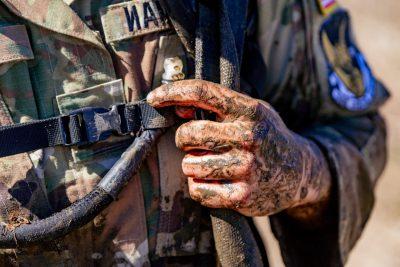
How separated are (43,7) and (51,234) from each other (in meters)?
0.53

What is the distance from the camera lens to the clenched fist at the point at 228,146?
1.51 meters

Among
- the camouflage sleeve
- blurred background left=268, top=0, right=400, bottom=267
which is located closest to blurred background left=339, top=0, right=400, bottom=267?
blurred background left=268, top=0, right=400, bottom=267

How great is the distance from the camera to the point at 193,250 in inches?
68.2

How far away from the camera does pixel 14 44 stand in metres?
1.49

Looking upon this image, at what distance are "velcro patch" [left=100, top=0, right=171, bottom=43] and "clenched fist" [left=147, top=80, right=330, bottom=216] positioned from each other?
0.56 feet

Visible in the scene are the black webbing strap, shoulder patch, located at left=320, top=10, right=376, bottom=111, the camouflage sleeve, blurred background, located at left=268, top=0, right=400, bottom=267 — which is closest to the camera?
the black webbing strap

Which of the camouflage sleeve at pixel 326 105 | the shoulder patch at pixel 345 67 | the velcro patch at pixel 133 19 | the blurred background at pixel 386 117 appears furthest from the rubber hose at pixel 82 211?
the blurred background at pixel 386 117

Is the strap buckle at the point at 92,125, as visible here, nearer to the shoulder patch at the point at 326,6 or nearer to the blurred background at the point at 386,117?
the shoulder patch at the point at 326,6

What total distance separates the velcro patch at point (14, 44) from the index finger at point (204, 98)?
31 centimetres

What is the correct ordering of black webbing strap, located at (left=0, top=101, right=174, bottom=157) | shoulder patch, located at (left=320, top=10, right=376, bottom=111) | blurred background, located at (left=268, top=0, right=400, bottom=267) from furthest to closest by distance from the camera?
1. blurred background, located at (left=268, top=0, right=400, bottom=267)
2. shoulder patch, located at (left=320, top=10, right=376, bottom=111)
3. black webbing strap, located at (left=0, top=101, right=174, bottom=157)

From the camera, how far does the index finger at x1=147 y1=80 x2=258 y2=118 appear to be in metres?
1.49

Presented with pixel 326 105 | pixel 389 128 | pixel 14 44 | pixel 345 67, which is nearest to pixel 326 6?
pixel 345 67

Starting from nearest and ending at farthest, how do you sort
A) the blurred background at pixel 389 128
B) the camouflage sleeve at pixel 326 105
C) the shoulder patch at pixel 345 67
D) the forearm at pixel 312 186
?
the forearm at pixel 312 186, the camouflage sleeve at pixel 326 105, the shoulder patch at pixel 345 67, the blurred background at pixel 389 128

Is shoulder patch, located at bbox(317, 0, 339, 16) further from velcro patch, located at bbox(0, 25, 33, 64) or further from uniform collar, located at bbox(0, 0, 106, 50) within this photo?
velcro patch, located at bbox(0, 25, 33, 64)
